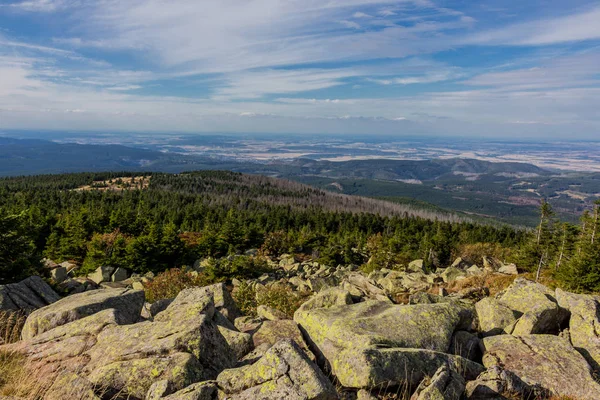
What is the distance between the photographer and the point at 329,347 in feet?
27.0

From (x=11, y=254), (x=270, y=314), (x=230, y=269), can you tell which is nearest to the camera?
(x=270, y=314)

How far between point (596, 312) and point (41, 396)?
13.8 m

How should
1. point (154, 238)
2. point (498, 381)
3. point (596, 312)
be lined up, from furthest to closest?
point (154, 238) < point (596, 312) < point (498, 381)

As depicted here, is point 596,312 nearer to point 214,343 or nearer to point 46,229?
point 214,343

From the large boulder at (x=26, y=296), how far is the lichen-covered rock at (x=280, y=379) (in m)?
9.62

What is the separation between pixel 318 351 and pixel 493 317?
6394 mm

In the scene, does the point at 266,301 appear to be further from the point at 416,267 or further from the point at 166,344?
the point at 416,267

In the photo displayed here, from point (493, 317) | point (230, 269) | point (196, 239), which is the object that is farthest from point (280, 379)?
point (196, 239)

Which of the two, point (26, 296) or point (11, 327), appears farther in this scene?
point (26, 296)

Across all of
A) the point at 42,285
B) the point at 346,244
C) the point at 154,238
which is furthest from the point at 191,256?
the point at 42,285

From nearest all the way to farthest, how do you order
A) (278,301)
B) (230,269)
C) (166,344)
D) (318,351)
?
(166,344) → (318,351) → (278,301) → (230,269)

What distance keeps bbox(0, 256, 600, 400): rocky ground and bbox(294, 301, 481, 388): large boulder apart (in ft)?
0.09

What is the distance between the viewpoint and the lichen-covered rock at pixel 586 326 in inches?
353

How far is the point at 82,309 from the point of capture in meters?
9.80
